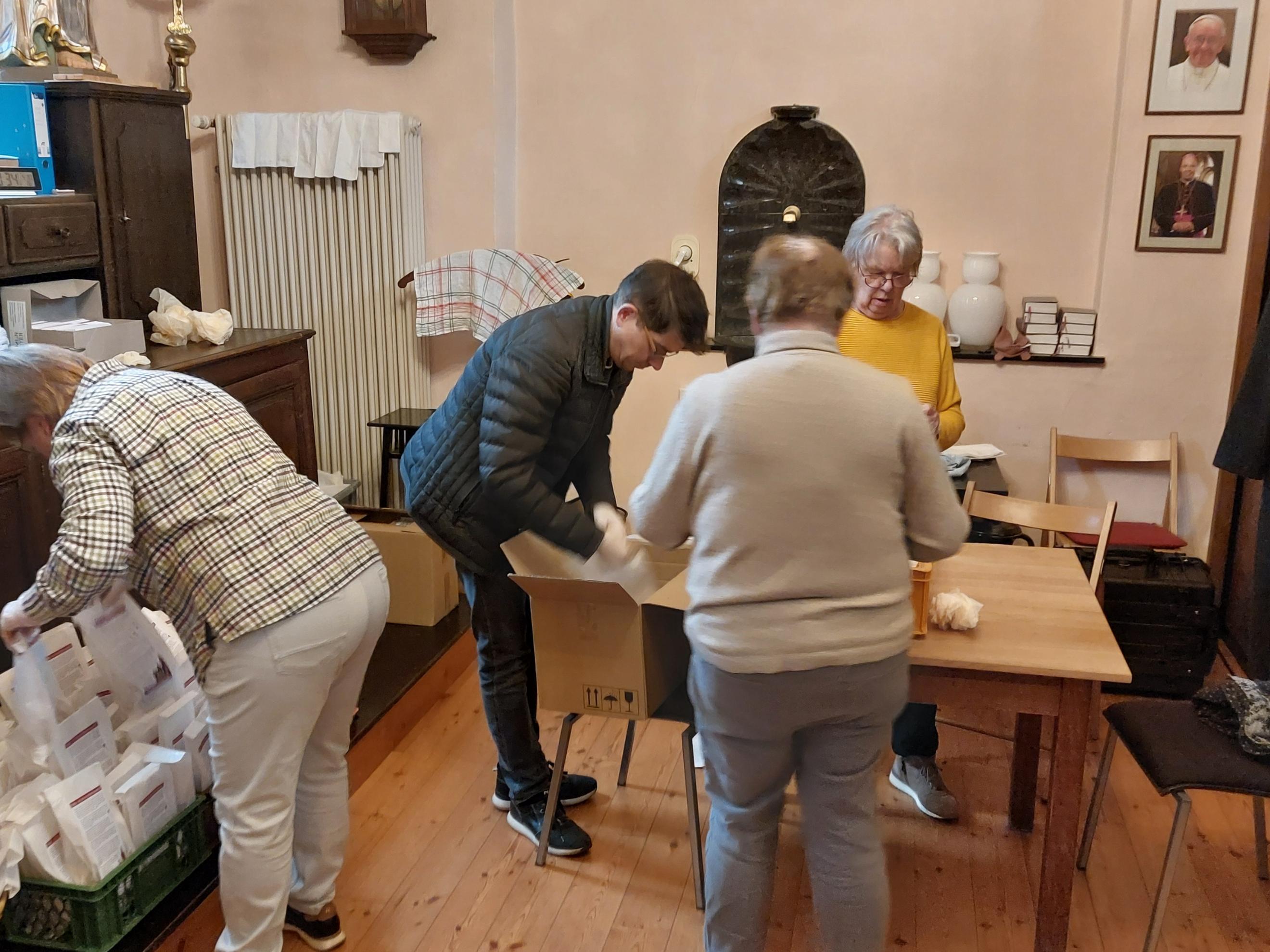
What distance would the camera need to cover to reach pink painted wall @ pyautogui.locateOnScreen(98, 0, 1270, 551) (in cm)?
372

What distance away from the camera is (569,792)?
2.75 metres

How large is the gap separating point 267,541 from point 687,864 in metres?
1.27

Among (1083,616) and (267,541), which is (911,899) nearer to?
(1083,616)

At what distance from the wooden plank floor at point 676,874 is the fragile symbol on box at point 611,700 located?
18.1 inches

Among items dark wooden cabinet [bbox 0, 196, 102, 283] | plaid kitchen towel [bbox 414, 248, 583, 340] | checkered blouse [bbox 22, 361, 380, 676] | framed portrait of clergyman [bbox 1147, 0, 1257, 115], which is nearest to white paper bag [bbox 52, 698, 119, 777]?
checkered blouse [bbox 22, 361, 380, 676]

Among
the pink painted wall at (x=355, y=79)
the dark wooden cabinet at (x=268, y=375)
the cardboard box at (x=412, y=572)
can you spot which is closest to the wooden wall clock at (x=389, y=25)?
the pink painted wall at (x=355, y=79)

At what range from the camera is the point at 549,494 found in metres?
2.12

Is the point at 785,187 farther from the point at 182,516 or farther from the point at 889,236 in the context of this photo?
the point at 182,516

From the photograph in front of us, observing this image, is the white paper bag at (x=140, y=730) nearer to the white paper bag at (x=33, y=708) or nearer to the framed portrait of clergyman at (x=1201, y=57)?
the white paper bag at (x=33, y=708)

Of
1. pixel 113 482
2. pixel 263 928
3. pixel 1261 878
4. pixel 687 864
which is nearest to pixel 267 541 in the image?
pixel 113 482

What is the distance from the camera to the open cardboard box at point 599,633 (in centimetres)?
217

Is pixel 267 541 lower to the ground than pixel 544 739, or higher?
higher

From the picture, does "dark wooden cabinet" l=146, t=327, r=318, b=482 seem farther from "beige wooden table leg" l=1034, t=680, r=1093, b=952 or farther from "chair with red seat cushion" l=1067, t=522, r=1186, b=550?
"chair with red seat cushion" l=1067, t=522, r=1186, b=550

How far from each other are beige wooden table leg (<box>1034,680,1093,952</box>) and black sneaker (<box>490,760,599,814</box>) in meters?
1.10
